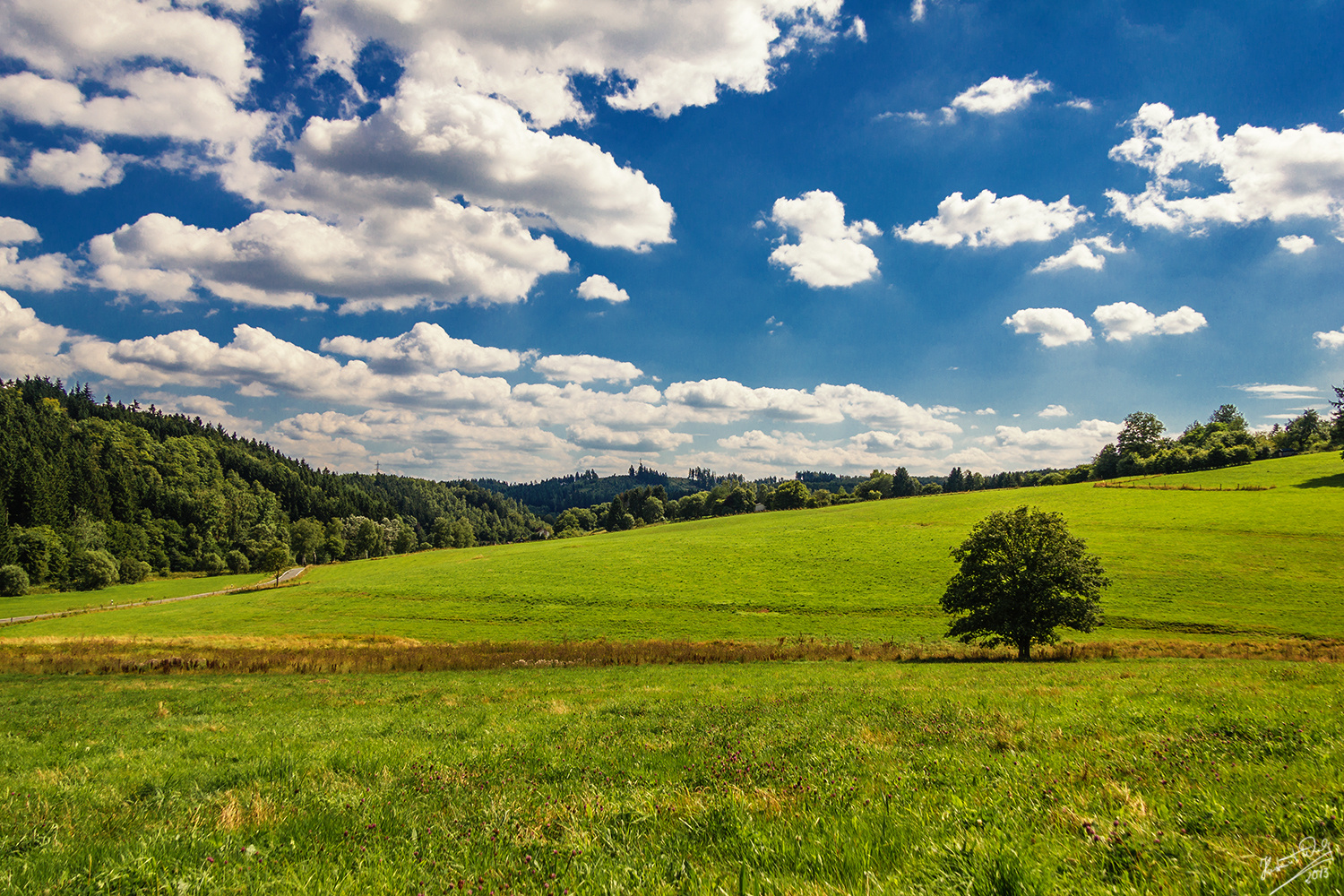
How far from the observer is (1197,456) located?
377 feet

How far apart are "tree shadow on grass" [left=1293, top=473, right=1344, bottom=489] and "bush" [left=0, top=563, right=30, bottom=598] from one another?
20060cm

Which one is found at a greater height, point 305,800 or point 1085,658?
point 305,800

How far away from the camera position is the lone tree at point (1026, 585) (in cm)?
3161

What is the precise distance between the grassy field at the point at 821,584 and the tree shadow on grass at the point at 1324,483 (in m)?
0.31

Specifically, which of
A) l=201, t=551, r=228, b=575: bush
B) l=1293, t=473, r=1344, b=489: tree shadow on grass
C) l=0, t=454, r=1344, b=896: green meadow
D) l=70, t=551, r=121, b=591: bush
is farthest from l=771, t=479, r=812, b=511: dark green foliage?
l=201, t=551, r=228, b=575: bush

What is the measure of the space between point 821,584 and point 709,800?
58.8 meters

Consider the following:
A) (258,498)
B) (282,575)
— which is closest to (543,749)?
(282,575)

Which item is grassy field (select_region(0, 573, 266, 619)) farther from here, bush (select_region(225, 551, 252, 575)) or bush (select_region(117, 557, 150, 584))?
bush (select_region(225, 551, 252, 575))

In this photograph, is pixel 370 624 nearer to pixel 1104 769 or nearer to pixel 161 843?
pixel 161 843

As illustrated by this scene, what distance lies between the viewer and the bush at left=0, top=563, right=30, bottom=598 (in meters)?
86.1

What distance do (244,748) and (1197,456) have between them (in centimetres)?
16074

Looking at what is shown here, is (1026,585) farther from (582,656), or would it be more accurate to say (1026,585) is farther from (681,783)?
(681,783)

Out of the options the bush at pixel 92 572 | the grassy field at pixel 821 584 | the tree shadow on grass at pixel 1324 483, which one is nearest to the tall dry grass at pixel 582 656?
the grassy field at pixel 821 584

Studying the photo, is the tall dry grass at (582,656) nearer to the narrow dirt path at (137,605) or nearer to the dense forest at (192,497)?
the narrow dirt path at (137,605)
